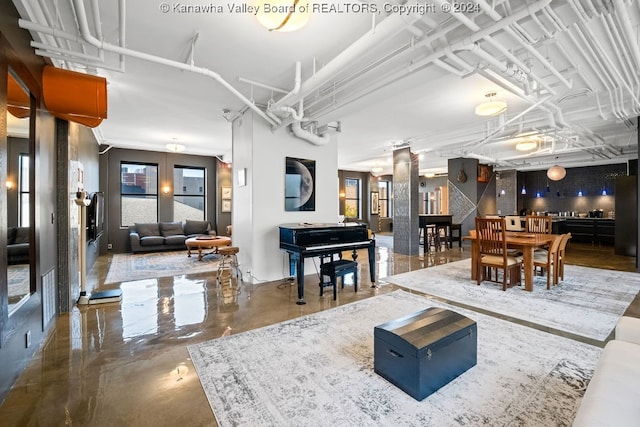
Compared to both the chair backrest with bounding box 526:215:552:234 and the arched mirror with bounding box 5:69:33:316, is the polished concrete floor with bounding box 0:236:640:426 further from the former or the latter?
the chair backrest with bounding box 526:215:552:234

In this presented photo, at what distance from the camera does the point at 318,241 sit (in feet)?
14.7

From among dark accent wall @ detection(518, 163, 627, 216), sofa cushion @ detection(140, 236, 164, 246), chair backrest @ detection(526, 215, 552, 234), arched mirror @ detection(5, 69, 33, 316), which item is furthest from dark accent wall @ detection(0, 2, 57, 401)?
dark accent wall @ detection(518, 163, 627, 216)

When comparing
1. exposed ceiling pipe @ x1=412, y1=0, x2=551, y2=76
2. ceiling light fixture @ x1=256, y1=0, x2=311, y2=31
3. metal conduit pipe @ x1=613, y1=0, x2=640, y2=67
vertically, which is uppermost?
metal conduit pipe @ x1=613, y1=0, x2=640, y2=67

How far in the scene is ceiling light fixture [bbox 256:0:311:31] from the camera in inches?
75.0

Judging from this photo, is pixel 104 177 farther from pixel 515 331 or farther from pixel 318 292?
pixel 515 331

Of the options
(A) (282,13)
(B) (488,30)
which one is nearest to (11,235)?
(A) (282,13)

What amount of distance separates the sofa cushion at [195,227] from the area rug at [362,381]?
7.05m

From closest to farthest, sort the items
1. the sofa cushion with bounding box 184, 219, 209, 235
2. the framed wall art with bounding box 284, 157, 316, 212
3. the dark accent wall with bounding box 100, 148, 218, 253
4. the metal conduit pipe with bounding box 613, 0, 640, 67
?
the metal conduit pipe with bounding box 613, 0, 640, 67 → the framed wall art with bounding box 284, 157, 316, 212 → the dark accent wall with bounding box 100, 148, 218, 253 → the sofa cushion with bounding box 184, 219, 209, 235

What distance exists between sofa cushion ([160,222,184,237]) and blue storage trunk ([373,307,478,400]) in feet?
27.4

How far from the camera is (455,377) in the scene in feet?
7.48

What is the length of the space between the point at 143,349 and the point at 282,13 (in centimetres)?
306

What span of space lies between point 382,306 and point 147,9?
4057 mm

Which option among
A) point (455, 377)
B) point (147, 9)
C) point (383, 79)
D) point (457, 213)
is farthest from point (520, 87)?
point (457, 213)

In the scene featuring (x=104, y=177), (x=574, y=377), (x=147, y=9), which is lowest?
(x=574, y=377)
